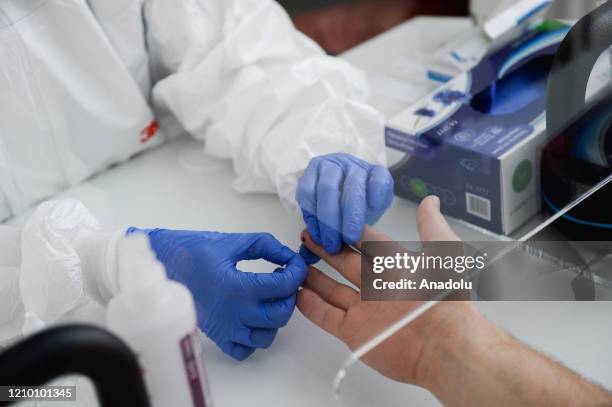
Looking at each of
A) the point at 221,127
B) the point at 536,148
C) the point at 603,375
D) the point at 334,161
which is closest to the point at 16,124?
the point at 221,127

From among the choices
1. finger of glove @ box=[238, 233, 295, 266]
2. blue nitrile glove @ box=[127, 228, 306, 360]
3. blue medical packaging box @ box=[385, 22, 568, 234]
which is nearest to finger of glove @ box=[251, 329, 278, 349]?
blue nitrile glove @ box=[127, 228, 306, 360]

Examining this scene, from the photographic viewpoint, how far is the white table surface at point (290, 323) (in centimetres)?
89

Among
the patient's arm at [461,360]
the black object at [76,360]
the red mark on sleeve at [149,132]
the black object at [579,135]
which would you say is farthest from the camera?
the red mark on sleeve at [149,132]

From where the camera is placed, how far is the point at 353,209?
3.18 feet

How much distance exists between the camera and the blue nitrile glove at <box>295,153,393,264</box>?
0.97 meters

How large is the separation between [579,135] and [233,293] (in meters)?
0.55

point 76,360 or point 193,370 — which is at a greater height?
point 76,360

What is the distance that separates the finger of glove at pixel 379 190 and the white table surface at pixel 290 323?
57 mm

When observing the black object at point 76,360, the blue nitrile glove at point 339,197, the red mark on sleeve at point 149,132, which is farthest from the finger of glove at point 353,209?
the red mark on sleeve at point 149,132

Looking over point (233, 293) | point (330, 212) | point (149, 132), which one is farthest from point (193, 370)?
point (149, 132)

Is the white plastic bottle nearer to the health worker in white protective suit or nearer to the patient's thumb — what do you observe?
the health worker in white protective suit

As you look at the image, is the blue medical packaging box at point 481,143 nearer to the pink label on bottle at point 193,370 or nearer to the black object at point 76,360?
the pink label on bottle at point 193,370

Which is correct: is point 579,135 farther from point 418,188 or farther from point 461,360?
point 461,360

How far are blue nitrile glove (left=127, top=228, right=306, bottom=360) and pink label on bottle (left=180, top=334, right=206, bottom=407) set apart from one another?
0.19 metres
